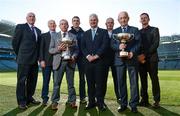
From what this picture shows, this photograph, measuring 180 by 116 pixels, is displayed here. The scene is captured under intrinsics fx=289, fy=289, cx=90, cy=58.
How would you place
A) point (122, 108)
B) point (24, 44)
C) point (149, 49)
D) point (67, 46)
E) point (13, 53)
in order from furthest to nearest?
point (13, 53)
point (24, 44)
point (149, 49)
point (67, 46)
point (122, 108)

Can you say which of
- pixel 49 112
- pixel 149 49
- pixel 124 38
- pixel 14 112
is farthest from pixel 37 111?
pixel 149 49

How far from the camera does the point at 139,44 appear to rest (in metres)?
6.39

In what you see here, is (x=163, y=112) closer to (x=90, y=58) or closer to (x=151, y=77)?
(x=151, y=77)

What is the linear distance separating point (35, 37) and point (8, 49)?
184 ft

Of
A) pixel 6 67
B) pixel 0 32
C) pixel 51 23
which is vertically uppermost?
pixel 0 32

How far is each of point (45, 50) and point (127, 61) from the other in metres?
2.14

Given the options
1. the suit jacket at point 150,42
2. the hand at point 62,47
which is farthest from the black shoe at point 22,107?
the suit jacket at point 150,42

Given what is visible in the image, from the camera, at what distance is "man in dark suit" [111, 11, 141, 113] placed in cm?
625

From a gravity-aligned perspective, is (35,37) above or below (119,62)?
above

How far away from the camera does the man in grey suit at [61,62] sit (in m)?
6.64

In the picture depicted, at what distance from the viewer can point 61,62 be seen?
21.9 feet

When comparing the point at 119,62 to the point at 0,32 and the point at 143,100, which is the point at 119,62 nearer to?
the point at 143,100

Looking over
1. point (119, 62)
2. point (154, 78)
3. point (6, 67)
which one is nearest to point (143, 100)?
point (154, 78)

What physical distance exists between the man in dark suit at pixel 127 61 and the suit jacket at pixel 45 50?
65.6 inches
